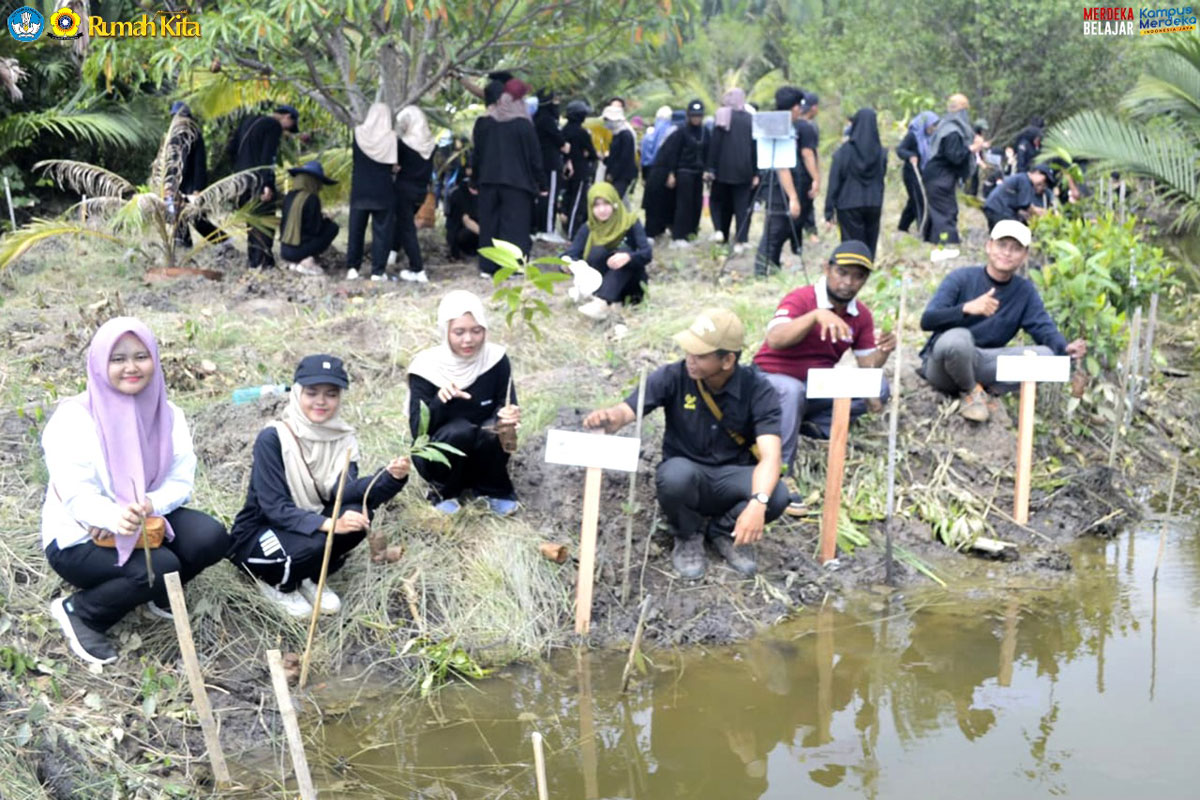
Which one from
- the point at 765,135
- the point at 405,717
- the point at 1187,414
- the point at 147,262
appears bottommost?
the point at 405,717

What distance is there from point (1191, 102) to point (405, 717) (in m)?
9.26

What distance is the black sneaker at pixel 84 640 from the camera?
175 inches

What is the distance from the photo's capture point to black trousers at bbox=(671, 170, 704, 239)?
12.2m

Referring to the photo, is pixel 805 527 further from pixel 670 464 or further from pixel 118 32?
pixel 118 32

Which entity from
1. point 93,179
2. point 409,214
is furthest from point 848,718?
point 93,179

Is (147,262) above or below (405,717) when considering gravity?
above

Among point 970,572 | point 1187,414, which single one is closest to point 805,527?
point 970,572

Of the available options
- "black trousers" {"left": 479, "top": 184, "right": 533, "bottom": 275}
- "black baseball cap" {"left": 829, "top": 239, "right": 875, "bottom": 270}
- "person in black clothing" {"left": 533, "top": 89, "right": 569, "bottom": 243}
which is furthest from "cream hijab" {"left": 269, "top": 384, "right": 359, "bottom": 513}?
"person in black clothing" {"left": 533, "top": 89, "right": 569, "bottom": 243}

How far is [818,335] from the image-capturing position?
6.36m

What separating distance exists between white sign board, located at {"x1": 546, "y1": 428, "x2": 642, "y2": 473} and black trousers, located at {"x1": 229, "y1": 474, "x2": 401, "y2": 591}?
688 millimetres

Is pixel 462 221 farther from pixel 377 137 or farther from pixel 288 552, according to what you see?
pixel 288 552

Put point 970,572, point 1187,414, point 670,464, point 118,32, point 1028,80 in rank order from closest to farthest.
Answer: point 670,464 → point 970,572 → point 1187,414 → point 118,32 → point 1028,80

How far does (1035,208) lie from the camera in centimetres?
1062

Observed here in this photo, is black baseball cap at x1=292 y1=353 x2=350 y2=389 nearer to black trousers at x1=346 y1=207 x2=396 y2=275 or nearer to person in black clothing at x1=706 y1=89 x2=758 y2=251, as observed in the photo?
black trousers at x1=346 y1=207 x2=396 y2=275
